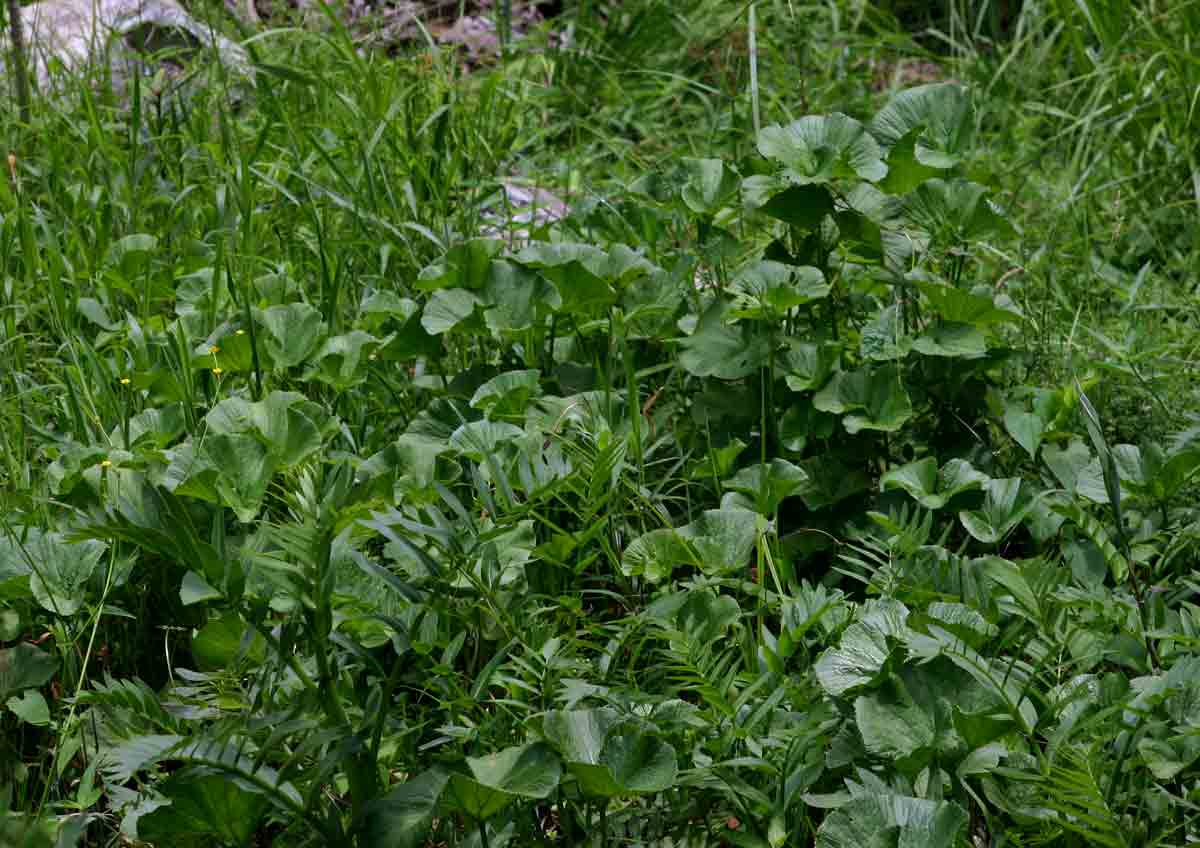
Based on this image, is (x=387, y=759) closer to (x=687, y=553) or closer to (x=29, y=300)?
(x=687, y=553)

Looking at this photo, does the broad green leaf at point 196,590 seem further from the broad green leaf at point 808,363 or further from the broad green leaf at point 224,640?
the broad green leaf at point 808,363

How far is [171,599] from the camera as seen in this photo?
1.96m

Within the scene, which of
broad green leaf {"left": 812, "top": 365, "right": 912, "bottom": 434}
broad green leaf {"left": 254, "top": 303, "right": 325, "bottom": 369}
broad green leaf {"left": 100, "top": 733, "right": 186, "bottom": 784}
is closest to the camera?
broad green leaf {"left": 100, "top": 733, "right": 186, "bottom": 784}

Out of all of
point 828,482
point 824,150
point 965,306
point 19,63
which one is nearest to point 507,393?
point 828,482

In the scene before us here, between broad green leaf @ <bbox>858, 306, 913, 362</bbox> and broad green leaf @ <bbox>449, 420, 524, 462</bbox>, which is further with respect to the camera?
broad green leaf @ <bbox>858, 306, 913, 362</bbox>

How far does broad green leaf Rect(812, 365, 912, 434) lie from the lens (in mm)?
2096

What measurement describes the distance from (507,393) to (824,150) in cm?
64

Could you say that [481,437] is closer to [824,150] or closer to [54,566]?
[54,566]

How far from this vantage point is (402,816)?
148 cm

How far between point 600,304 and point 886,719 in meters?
0.99

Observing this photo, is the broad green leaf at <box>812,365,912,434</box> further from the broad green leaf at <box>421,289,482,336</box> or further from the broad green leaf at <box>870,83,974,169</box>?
the broad green leaf at <box>421,289,482,336</box>

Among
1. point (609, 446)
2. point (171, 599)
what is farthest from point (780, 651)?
point (171, 599)

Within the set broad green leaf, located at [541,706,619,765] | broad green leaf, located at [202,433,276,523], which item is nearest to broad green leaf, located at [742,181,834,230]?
broad green leaf, located at [202,433,276,523]

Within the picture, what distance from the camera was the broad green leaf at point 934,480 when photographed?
1999 mm
